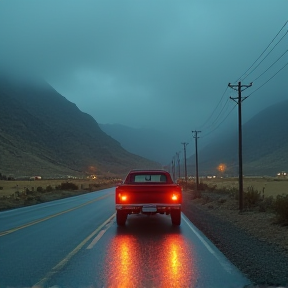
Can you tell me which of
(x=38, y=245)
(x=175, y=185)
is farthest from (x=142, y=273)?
(x=175, y=185)

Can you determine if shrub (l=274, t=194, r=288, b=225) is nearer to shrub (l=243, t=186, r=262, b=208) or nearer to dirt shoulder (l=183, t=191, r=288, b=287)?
dirt shoulder (l=183, t=191, r=288, b=287)

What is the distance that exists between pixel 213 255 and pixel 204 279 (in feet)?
8.01

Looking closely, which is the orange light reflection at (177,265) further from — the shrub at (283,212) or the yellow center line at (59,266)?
the shrub at (283,212)

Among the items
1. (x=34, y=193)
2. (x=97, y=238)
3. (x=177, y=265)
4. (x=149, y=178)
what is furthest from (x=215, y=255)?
(x=34, y=193)

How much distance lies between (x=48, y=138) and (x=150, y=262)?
434ft

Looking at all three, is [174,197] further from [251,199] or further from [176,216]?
[251,199]

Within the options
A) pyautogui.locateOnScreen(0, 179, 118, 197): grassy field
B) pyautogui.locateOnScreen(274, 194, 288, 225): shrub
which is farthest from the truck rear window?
pyautogui.locateOnScreen(0, 179, 118, 197): grassy field

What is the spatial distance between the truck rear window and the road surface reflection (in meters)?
4.95

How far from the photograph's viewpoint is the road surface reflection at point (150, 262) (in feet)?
24.9

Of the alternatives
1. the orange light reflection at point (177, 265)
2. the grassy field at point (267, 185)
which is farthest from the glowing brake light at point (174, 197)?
the grassy field at point (267, 185)

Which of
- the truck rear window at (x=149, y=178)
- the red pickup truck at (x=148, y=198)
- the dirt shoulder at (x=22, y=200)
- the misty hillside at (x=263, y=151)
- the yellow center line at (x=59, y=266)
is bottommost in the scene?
the yellow center line at (x=59, y=266)

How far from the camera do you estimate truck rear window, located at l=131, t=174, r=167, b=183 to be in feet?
60.1

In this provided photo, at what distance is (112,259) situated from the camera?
9.69m

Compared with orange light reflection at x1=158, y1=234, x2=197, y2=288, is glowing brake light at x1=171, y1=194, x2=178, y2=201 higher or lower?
higher
